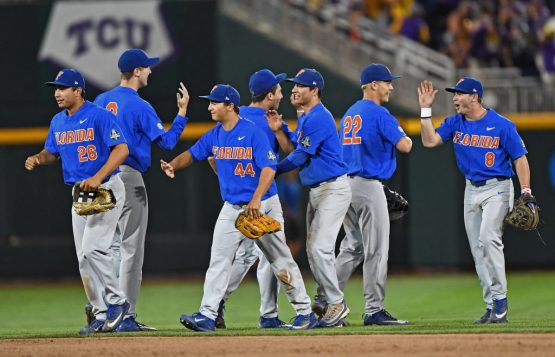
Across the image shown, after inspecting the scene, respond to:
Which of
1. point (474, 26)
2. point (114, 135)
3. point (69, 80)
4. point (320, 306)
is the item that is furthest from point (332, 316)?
point (474, 26)

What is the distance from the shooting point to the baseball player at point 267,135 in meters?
9.93

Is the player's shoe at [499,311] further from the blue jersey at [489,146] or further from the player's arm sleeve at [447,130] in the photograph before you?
the player's arm sleeve at [447,130]

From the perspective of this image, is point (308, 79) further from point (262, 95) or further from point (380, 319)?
point (380, 319)

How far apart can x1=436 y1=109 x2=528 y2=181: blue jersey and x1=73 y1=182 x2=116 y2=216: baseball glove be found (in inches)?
119

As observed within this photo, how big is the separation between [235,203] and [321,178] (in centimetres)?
77

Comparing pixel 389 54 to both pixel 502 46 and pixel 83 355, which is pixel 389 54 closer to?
pixel 502 46

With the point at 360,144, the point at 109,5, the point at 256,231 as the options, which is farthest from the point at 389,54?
the point at 256,231

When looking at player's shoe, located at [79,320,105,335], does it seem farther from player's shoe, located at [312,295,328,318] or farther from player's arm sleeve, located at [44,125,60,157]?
player's shoe, located at [312,295,328,318]

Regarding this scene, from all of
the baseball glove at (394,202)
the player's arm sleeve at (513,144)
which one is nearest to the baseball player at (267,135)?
the baseball glove at (394,202)

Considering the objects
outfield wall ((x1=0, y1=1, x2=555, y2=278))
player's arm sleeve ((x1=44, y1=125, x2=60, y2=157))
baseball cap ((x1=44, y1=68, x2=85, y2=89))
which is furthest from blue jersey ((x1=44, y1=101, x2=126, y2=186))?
outfield wall ((x1=0, y1=1, x2=555, y2=278))

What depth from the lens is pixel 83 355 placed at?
8.38 meters

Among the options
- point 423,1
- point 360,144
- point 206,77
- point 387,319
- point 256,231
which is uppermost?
point 423,1

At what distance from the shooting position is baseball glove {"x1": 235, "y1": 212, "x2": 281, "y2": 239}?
30.2 ft

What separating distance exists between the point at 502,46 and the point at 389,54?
5.42ft
